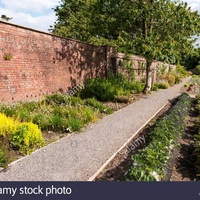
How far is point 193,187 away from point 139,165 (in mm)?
884

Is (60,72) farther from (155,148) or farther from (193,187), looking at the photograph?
(193,187)

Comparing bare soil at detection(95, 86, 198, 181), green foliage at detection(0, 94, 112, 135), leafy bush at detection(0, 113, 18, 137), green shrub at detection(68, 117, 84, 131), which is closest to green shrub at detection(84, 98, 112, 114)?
green foliage at detection(0, 94, 112, 135)

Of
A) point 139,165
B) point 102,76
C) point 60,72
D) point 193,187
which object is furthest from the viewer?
point 102,76

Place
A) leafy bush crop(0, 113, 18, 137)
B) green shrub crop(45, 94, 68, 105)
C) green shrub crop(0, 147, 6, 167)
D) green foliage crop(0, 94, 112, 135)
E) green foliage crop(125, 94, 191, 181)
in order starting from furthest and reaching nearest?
green shrub crop(45, 94, 68, 105)
green foliage crop(0, 94, 112, 135)
leafy bush crop(0, 113, 18, 137)
green shrub crop(0, 147, 6, 167)
green foliage crop(125, 94, 191, 181)

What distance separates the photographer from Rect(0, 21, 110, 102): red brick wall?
30.8 ft

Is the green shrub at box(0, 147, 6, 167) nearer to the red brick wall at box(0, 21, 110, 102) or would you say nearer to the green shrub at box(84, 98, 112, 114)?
the red brick wall at box(0, 21, 110, 102)

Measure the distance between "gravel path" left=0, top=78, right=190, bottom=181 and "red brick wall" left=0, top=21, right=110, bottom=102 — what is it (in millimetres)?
3338

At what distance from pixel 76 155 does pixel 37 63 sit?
609cm

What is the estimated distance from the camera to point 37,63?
1093 centimetres

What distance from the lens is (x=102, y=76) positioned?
648 inches

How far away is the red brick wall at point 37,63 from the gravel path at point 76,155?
3338mm

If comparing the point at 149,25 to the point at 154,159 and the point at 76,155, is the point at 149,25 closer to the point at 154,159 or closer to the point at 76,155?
the point at 76,155

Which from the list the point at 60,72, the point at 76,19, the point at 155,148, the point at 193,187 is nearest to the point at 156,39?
the point at 60,72

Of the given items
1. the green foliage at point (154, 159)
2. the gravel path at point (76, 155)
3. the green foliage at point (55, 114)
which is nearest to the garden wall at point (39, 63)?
the green foliage at point (55, 114)
